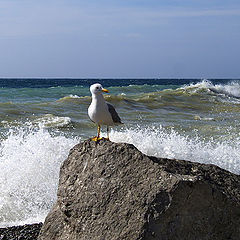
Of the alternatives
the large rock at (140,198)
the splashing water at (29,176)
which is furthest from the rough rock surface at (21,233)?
the large rock at (140,198)

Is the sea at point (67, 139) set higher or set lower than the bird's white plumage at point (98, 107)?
lower

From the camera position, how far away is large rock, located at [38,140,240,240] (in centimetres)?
315

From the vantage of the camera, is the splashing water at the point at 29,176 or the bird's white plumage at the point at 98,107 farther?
the splashing water at the point at 29,176

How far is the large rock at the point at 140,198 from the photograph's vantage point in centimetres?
315

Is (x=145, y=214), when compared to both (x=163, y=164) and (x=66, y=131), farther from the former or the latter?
(x=66, y=131)

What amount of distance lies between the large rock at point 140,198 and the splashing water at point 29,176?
89.6 inches

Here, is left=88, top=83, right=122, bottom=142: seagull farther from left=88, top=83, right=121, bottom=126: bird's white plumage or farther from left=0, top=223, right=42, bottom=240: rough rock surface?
left=0, top=223, right=42, bottom=240: rough rock surface

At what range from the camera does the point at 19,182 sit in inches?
267

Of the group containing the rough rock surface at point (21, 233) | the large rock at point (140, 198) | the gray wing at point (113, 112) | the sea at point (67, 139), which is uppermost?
the gray wing at point (113, 112)

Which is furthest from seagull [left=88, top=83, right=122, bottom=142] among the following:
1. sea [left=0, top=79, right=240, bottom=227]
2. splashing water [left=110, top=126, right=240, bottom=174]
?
splashing water [left=110, top=126, right=240, bottom=174]

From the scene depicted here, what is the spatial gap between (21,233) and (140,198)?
6.61 ft

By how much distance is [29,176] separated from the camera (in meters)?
6.87

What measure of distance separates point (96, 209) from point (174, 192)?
2.06 feet

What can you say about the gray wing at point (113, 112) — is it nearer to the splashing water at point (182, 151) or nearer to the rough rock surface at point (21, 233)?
the rough rock surface at point (21, 233)
